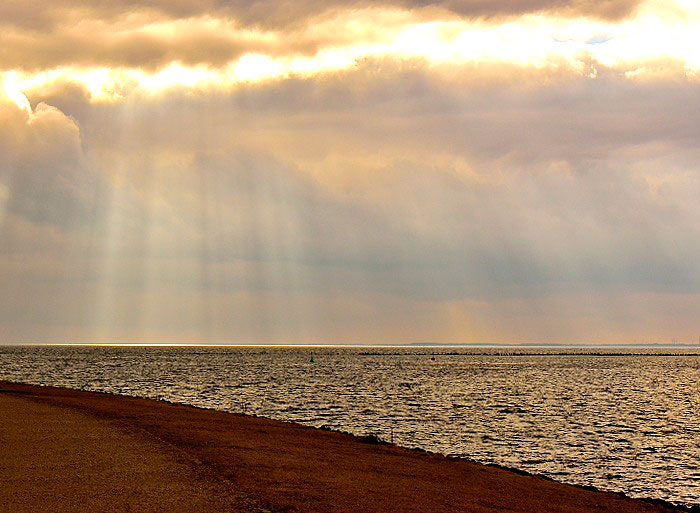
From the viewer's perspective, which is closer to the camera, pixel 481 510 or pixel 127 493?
pixel 127 493

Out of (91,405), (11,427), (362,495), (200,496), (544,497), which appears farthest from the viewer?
(91,405)

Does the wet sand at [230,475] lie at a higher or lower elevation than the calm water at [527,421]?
higher

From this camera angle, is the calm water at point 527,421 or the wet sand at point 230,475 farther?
the calm water at point 527,421

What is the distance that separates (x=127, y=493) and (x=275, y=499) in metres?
2.82

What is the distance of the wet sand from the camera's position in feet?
47.8

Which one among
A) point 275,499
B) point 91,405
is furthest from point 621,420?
point 275,499

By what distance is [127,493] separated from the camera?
14680 mm

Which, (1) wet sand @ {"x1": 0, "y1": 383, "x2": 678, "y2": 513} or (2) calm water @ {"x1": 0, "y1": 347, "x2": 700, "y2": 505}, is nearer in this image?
(1) wet sand @ {"x1": 0, "y1": 383, "x2": 678, "y2": 513}

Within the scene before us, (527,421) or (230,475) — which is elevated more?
(230,475)

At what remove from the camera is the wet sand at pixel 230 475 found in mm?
14578

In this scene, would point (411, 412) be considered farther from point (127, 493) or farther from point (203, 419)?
point (127, 493)

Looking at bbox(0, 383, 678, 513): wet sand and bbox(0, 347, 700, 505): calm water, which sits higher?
bbox(0, 383, 678, 513): wet sand

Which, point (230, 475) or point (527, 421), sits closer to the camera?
point (230, 475)

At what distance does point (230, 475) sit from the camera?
1719 cm
